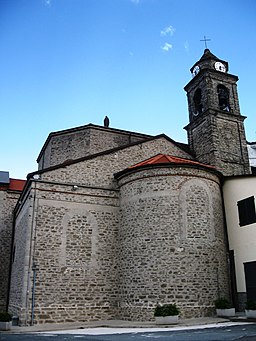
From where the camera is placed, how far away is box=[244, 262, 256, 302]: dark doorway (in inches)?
619

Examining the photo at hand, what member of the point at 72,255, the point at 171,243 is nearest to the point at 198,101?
the point at 171,243

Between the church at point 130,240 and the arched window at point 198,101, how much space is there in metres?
6.48

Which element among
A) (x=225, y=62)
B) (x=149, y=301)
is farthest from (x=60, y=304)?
(x=225, y=62)

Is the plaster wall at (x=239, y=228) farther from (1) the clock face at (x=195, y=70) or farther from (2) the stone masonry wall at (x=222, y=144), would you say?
(1) the clock face at (x=195, y=70)

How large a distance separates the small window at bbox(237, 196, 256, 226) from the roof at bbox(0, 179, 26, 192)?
45.8 feet

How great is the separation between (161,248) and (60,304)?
4974 millimetres

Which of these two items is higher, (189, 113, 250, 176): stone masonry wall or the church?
(189, 113, 250, 176): stone masonry wall

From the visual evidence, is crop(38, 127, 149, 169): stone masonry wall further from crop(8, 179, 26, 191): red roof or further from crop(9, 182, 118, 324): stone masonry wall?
crop(9, 182, 118, 324): stone masonry wall

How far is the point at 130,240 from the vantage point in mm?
16078

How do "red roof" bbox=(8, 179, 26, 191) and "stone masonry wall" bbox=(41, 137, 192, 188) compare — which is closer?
"stone masonry wall" bbox=(41, 137, 192, 188)

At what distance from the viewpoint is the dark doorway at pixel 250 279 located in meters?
15.7

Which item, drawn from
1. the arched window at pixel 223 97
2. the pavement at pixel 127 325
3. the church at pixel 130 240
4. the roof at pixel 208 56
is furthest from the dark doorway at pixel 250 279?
the roof at pixel 208 56

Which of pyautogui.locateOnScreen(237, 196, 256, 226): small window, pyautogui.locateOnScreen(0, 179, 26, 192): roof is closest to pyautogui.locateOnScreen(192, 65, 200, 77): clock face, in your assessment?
pyautogui.locateOnScreen(237, 196, 256, 226): small window

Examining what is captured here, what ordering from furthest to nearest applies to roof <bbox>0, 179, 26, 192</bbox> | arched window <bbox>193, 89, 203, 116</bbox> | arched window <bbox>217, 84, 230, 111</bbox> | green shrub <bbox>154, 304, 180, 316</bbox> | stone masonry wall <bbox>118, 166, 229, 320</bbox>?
arched window <bbox>193, 89, 203, 116</bbox> → roof <bbox>0, 179, 26, 192</bbox> → arched window <bbox>217, 84, 230, 111</bbox> → stone masonry wall <bbox>118, 166, 229, 320</bbox> → green shrub <bbox>154, 304, 180, 316</bbox>
